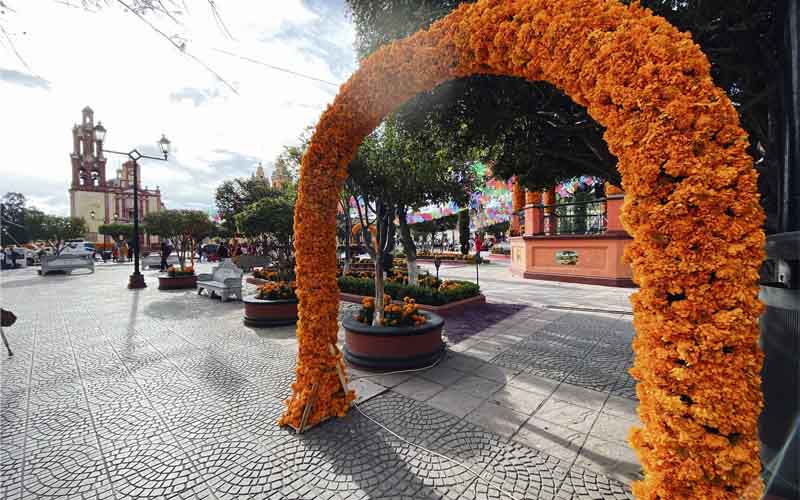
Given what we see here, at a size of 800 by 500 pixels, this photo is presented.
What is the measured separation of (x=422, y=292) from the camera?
815 centimetres

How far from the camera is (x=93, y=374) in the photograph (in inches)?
180

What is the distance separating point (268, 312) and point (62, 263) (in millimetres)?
19341

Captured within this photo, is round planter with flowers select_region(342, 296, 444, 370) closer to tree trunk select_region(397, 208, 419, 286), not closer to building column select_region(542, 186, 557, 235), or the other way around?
tree trunk select_region(397, 208, 419, 286)

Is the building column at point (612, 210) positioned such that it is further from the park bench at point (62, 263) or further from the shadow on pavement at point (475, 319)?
the park bench at point (62, 263)

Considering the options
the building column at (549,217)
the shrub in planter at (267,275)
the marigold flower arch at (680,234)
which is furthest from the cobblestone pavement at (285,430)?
the building column at (549,217)

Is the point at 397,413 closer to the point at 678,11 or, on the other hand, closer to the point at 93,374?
the point at 93,374

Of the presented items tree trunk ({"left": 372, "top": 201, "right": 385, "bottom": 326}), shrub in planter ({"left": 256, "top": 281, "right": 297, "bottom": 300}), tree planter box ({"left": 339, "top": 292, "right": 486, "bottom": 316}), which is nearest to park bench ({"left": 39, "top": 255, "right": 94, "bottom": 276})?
shrub in planter ({"left": 256, "top": 281, "right": 297, "bottom": 300})

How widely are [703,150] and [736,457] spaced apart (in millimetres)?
1387

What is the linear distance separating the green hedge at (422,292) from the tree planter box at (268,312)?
2773mm

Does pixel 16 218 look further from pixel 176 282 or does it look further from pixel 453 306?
pixel 453 306

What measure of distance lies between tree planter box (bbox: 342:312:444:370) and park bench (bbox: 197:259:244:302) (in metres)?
6.72

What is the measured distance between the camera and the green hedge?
7922 mm

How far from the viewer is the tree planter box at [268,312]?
6.99 m

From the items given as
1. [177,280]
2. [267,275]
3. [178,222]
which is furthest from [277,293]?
[178,222]
